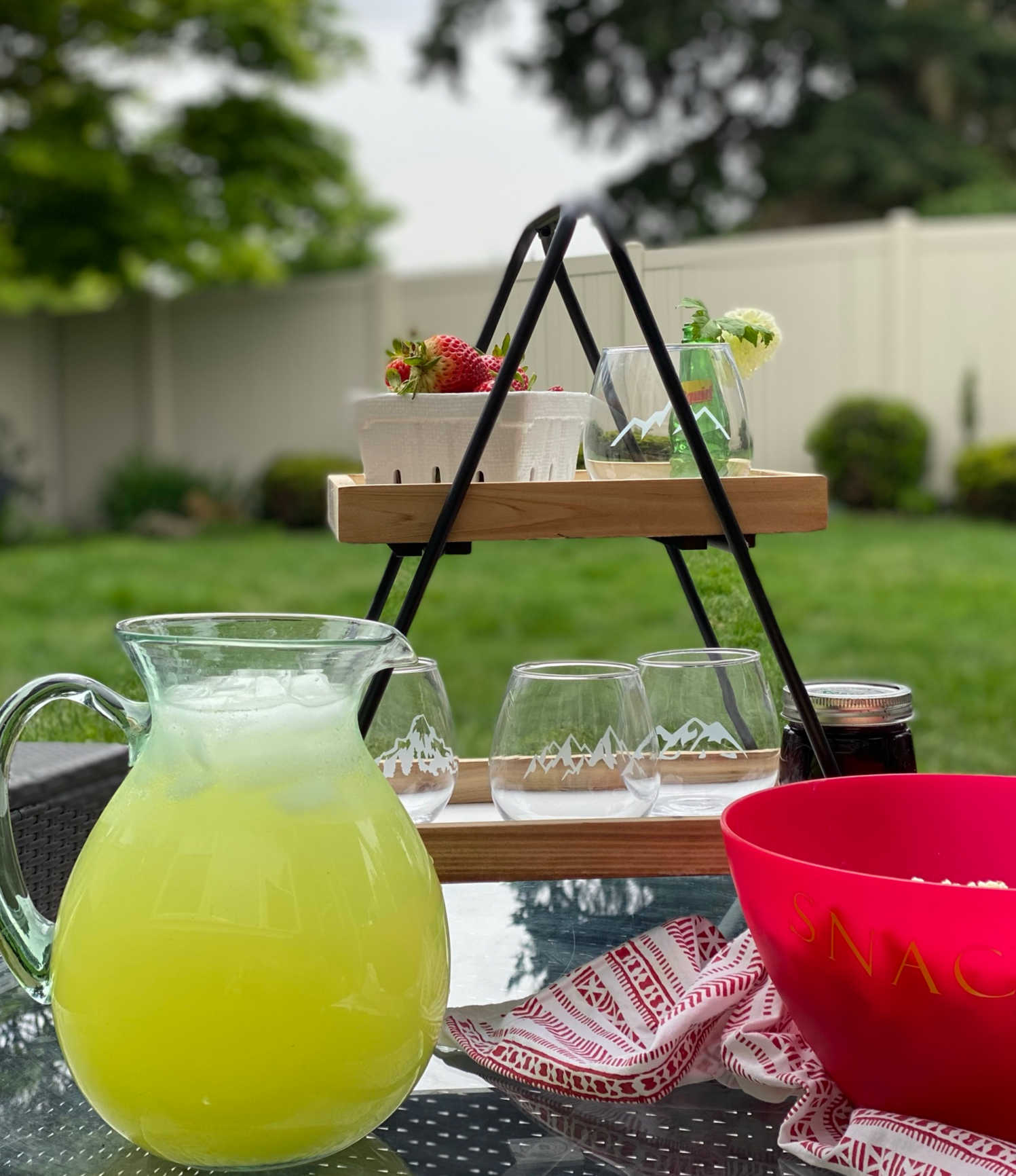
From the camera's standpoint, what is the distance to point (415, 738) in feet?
2.69

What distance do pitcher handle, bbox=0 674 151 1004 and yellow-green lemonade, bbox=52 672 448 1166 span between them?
0.02m

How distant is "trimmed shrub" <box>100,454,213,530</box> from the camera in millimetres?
7820

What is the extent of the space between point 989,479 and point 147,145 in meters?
5.36

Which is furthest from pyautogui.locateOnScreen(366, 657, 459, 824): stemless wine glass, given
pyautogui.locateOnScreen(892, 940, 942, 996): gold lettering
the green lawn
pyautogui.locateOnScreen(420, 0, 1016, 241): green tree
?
pyautogui.locateOnScreen(420, 0, 1016, 241): green tree

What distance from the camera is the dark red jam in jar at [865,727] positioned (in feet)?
2.66

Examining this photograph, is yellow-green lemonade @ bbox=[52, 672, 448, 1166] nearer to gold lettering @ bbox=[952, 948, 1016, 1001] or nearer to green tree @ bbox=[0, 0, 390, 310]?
gold lettering @ bbox=[952, 948, 1016, 1001]

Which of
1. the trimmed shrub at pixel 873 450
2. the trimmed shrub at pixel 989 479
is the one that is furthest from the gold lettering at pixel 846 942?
the trimmed shrub at pixel 873 450

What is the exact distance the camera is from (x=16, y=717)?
1.99 ft

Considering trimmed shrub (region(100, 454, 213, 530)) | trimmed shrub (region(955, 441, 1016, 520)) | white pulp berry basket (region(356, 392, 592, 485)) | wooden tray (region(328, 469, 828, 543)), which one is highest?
white pulp berry basket (region(356, 392, 592, 485))

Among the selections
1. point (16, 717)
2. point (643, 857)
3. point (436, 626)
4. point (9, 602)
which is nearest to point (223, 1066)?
point (16, 717)

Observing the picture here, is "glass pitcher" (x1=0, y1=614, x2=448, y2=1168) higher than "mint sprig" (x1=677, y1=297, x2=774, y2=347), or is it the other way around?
"mint sprig" (x1=677, y1=297, x2=774, y2=347)

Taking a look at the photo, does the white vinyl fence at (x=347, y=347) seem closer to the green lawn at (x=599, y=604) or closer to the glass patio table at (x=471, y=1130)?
the green lawn at (x=599, y=604)

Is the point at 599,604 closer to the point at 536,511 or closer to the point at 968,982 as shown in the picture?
the point at 536,511

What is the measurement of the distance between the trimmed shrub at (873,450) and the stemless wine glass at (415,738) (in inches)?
230
